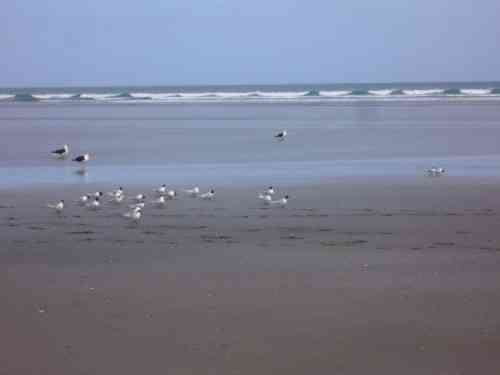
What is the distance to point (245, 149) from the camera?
25.4 meters

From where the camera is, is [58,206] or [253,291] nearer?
[253,291]

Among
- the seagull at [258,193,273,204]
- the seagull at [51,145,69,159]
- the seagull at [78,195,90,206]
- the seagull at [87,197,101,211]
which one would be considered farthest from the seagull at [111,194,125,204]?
the seagull at [51,145,69,159]

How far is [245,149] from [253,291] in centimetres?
1691

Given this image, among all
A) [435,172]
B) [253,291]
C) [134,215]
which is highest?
[253,291]

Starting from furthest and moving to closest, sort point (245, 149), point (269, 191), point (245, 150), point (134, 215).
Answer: point (245, 149) < point (245, 150) < point (269, 191) < point (134, 215)


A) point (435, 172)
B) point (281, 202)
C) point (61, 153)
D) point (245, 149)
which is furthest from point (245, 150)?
point (281, 202)

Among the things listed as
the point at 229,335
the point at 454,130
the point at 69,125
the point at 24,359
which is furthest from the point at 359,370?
the point at 69,125

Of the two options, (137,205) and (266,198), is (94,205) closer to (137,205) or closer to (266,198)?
(137,205)

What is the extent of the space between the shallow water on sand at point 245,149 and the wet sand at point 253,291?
511 cm

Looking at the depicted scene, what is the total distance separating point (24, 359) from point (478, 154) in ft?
58.1

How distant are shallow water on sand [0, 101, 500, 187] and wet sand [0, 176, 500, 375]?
5.11m

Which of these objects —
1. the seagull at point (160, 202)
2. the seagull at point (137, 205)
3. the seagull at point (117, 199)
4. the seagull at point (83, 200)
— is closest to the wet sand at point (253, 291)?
the seagull at point (137, 205)

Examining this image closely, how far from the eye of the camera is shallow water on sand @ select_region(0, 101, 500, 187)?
19297 mm

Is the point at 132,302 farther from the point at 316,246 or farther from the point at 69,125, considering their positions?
the point at 69,125
